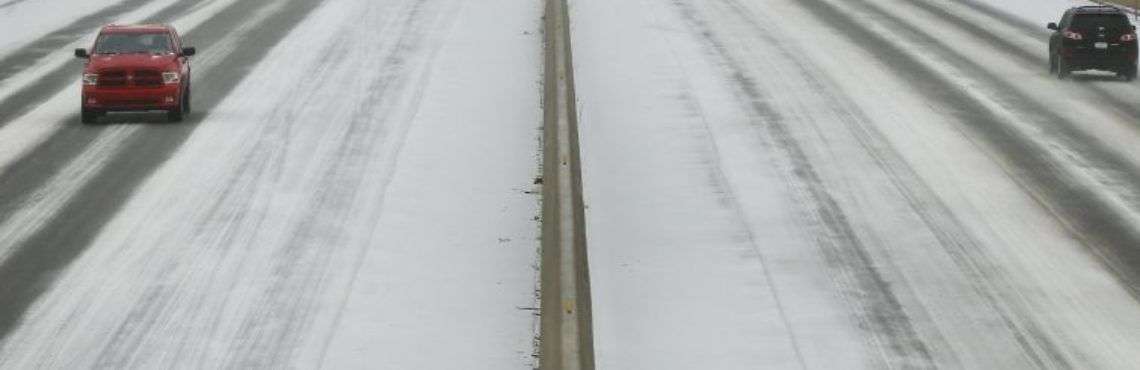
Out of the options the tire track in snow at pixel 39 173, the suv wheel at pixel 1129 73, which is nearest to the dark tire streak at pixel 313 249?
the tire track in snow at pixel 39 173

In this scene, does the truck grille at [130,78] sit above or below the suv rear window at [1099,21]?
below

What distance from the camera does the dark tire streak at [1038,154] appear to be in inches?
926

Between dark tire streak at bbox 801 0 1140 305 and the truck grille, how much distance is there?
12.4 m

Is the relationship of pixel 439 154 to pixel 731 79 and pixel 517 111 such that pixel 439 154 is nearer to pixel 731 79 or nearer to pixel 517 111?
pixel 517 111

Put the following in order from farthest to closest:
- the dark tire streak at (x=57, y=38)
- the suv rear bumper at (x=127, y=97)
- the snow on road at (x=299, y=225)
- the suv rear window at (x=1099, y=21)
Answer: the dark tire streak at (x=57, y=38) → the suv rear window at (x=1099, y=21) → the suv rear bumper at (x=127, y=97) → the snow on road at (x=299, y=225)

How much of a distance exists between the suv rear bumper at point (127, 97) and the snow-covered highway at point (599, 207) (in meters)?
0.44

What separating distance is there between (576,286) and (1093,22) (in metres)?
23.5

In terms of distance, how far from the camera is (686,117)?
108 ft

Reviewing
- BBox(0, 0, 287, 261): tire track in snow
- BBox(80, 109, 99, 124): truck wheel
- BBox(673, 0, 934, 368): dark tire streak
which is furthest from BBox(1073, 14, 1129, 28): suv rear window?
BBox(80, 109, 99, 124): truck wheel

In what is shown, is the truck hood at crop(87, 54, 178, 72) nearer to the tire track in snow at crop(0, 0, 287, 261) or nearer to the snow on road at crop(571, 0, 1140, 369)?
the tire track in snow at crop(0, 0, 287, 261)

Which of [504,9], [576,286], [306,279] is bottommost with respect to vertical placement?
[504,9]

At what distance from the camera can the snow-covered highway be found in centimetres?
1927

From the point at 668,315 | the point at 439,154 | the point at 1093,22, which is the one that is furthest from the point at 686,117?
the point at 668,315

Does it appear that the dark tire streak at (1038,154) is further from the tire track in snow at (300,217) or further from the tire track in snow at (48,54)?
the tire track in snow at (48,54)
